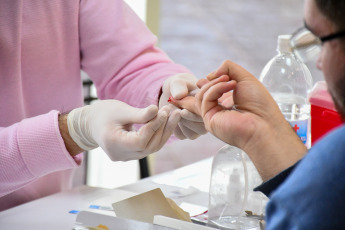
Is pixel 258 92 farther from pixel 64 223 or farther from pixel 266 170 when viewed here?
pixel 64 223

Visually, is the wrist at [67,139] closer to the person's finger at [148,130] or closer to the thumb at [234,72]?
the person's finger at [148,130]

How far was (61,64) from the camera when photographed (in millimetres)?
1558

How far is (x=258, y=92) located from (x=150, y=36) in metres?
0.70

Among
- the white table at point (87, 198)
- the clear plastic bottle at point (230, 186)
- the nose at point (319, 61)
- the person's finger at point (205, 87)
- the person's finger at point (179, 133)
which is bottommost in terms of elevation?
the white table at point (87, 198)

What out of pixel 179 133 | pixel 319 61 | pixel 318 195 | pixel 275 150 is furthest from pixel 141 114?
pixel 318 195

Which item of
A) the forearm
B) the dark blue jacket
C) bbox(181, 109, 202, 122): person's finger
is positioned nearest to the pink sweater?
bbox(181, 109, 202, 122): person's finger

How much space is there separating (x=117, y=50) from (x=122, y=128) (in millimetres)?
445

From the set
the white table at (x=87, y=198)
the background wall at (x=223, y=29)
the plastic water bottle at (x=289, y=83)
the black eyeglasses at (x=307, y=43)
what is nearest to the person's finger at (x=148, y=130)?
the white table at (x=87, y=198)

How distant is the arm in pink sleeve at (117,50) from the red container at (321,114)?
0.42 m

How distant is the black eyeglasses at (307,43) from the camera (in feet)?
2.60

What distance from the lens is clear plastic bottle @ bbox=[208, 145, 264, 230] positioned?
48.6 inches

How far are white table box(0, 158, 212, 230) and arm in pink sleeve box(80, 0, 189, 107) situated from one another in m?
0.26

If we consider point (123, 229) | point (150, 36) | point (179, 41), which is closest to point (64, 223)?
point (123, 229)

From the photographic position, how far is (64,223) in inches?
47.6
